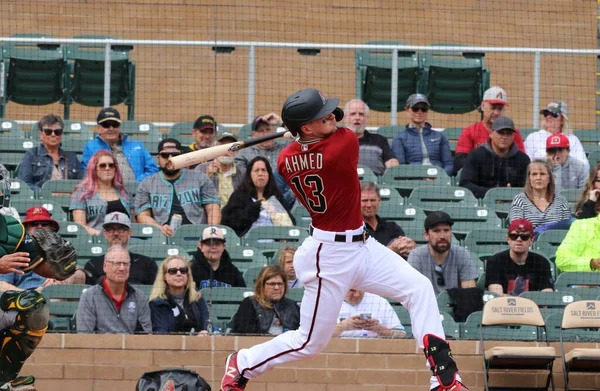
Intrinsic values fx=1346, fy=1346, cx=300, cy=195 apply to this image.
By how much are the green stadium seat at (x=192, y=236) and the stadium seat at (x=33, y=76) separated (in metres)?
3.40

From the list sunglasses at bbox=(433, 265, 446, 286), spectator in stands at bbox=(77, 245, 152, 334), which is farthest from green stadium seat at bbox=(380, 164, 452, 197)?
spectator in stands at bbox=(77, 245, 152, 334)

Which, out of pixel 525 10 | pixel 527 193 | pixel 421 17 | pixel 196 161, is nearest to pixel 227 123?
pixel 421 17

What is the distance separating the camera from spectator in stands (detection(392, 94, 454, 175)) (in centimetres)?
1223

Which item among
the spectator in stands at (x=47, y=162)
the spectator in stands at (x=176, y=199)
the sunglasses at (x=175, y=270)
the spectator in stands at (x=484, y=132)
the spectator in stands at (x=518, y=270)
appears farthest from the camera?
the spectator in stands at (x=484, y=132)

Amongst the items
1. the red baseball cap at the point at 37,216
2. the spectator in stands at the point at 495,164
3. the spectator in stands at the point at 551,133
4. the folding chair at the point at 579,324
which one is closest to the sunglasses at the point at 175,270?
the red baseball cap at the point at 37,216

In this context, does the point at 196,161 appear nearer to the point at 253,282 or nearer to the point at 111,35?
the point at 253,282

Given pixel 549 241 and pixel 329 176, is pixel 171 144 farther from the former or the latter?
pixel 329 176

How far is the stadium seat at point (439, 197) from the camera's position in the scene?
11383 mm

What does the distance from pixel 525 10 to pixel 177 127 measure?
161 inches

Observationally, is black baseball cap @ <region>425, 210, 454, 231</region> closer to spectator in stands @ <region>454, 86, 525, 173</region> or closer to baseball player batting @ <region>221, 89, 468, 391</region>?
spectator in stands @ <region>454, 86, 525, 173</region>

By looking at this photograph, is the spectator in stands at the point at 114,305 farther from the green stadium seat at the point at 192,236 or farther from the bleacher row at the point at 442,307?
the green stadium seat at the point at 192,236

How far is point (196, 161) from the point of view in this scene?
7703 mm

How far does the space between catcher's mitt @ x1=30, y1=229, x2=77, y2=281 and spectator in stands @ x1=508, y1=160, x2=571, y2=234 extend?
4457mm

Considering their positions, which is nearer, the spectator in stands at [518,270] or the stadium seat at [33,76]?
the spectator in stands at [518,270]
